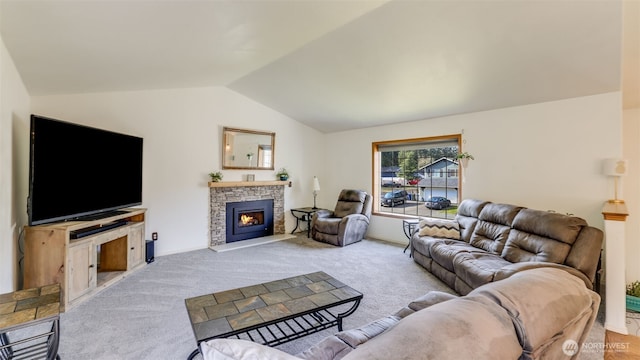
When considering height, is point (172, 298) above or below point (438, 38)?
below

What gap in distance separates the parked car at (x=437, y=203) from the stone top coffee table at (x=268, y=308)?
320cm

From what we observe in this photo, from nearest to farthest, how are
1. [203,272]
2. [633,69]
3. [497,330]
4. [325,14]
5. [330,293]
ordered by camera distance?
[497,330], [330,293], [325,14], [633,69], [203,272]

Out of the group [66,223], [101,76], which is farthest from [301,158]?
[66,223]

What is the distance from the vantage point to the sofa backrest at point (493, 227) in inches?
129

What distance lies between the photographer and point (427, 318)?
0.81m

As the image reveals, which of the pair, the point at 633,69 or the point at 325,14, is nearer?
the point at 325,14

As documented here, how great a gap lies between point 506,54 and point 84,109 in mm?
5333

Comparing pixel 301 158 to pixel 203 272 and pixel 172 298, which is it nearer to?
pixel 203 272

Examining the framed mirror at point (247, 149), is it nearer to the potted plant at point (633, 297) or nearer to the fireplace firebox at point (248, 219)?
the fireplace firebox at point (248, 219)

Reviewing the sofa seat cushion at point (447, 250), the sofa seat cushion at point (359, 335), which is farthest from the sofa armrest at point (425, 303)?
the sofa seat cushion at point (447, 250)

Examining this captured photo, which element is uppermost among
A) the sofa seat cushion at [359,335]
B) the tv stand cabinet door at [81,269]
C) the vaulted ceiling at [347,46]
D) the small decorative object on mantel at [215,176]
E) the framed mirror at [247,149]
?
the vaulted ceiling at [347,46]

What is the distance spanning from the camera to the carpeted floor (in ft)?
7.06

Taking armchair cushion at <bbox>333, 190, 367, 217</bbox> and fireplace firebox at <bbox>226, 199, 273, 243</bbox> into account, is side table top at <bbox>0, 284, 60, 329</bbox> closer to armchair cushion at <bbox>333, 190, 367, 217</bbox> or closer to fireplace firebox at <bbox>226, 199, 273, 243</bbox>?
fireplace firebox at <bbox>226, 199, 273, 243</bbox>

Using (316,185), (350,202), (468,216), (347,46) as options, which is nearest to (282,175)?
(316,185)
